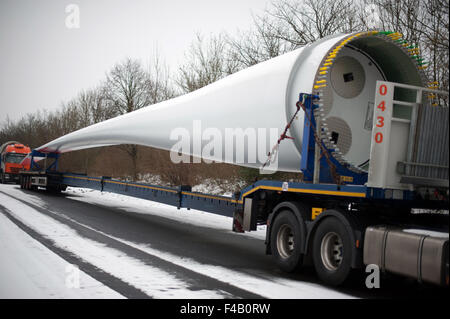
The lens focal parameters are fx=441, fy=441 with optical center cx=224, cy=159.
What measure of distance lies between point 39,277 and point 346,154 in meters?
5.16

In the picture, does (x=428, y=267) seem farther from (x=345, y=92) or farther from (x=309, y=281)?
(x=345, y=92)

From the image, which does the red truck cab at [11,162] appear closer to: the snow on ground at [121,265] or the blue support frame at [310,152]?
the snow on ground at [121,265]

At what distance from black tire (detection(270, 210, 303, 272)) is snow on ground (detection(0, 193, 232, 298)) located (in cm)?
167

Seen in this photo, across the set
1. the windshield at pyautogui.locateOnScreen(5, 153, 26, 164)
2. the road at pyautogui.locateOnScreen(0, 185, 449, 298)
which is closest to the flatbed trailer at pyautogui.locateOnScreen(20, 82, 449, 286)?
the road at pyautogui.locateOnScreen(0, 185, 449, 298)

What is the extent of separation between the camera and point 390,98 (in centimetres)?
554

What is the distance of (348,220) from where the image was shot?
595cm

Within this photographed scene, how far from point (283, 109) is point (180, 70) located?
61.7 feet

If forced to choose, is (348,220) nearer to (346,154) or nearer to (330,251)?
(330,251)

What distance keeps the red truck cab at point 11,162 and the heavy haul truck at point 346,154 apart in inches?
975

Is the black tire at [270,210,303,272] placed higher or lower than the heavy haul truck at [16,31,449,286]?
lower

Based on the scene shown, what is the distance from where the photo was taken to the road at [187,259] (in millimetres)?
5898

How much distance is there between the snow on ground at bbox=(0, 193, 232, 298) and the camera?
18.5 ft

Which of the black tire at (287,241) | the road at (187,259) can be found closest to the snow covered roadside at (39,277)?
the road at (187,259)

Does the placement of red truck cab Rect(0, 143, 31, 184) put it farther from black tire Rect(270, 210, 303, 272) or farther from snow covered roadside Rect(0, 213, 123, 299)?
black tire Rect(270, 210, 303, 272)
